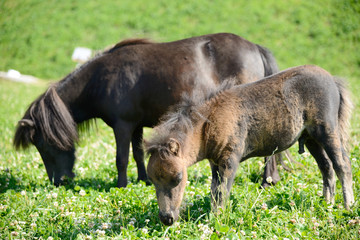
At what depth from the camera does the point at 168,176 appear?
15.5 ft

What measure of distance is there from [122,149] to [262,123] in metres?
2.86

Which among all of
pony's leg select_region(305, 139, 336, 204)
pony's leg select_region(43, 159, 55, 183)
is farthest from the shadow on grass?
pony's leg select_region(305, 139, 336, 204)

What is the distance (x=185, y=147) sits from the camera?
196 inches

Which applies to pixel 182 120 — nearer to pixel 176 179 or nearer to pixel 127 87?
pixel 176 179

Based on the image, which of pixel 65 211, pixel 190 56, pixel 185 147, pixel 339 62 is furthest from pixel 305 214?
pixel 339 62

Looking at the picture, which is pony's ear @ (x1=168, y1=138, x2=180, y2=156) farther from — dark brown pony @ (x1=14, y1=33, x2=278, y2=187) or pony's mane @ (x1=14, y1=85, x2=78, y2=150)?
pony's mane @ (x1=14, y1=85, x2=78, y2=150)

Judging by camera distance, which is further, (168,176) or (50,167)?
(50,167)

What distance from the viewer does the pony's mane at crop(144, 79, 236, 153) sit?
193 inches

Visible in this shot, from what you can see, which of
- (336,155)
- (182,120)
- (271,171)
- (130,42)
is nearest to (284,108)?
(336,155)

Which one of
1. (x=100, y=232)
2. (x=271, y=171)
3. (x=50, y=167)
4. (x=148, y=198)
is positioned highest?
Answer: (x=100, y=232)

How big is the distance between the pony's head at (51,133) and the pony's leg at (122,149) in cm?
95

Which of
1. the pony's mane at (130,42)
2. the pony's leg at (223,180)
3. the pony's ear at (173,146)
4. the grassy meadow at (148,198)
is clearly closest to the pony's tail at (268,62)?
the grassy meadow at (148,198)

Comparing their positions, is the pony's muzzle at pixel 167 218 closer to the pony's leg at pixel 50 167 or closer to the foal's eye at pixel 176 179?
the foal's eye at pixel 176 179

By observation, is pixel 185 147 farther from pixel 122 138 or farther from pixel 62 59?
pixel 62 59
